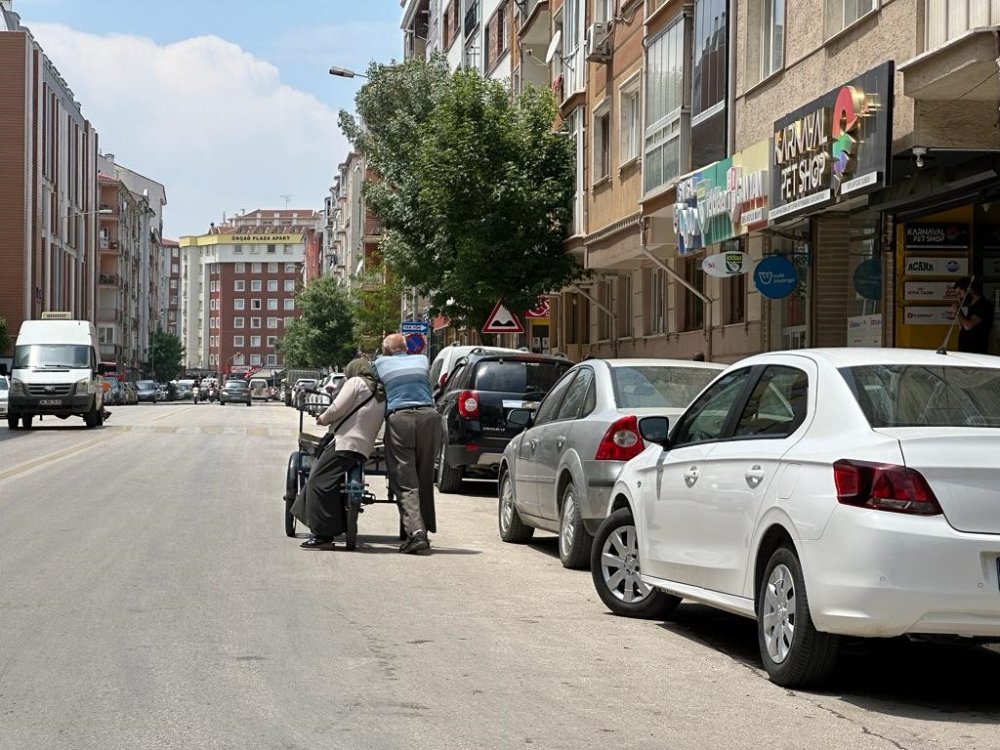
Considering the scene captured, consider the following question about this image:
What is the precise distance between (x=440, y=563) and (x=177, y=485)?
843cm

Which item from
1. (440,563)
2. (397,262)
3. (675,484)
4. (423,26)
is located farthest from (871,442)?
(423,26)

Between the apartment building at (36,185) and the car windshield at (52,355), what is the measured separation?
42918mm

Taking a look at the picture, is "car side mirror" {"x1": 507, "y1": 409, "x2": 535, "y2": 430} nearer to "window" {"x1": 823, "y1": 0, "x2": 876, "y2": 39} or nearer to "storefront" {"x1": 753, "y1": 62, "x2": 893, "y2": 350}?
"storefront" {"x1": 753, "y1": 62, "x2": 893, "y2": 350}

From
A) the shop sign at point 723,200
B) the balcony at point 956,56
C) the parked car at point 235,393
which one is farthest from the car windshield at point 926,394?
the parked car at point 235,393

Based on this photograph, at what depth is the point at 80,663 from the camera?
23.2ft

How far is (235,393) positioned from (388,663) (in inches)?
3492

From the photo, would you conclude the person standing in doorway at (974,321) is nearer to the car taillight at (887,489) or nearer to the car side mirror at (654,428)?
the car side mirror at (654,428)

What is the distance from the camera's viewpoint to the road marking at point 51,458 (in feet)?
69.9

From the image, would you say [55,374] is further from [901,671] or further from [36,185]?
[36,185]

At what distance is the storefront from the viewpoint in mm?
14688

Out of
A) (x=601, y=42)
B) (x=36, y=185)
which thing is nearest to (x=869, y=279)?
(x=601, y=42)

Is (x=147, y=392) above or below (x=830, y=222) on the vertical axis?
below

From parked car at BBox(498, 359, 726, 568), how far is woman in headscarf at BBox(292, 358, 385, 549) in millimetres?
1385

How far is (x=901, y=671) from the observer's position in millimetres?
7727
